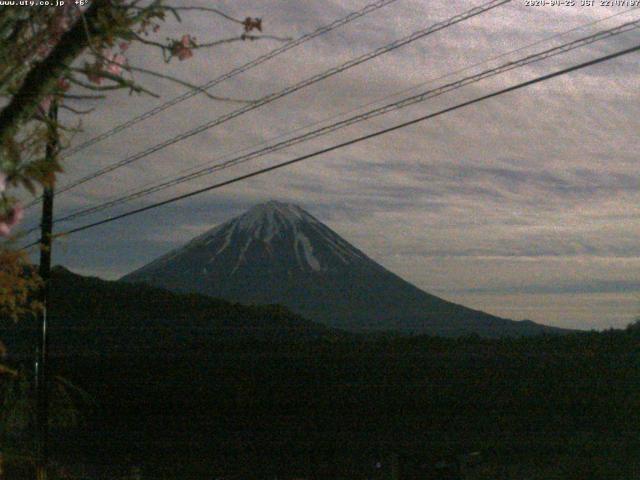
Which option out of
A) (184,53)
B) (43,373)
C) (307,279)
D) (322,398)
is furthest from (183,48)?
(307,279)

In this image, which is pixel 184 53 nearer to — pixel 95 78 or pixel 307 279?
pixel 95 78

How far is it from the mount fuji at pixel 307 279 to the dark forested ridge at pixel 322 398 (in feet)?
225

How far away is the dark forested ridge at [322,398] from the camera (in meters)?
27.7

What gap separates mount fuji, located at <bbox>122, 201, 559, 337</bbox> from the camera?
131875 millimetres

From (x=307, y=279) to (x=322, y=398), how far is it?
118777 mm

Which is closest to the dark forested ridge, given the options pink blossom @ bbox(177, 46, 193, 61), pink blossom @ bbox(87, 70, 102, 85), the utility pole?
the utility pole

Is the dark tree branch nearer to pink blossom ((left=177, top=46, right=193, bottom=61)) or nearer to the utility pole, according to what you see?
pink blossom ((left=177, top=46, right=193, bottom=61))

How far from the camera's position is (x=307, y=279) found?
525 feet

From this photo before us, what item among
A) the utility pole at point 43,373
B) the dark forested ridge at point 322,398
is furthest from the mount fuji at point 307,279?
the utility pole at point 43,373

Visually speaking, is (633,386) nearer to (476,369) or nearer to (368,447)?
(476,369)

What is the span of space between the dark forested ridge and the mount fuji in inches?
2698

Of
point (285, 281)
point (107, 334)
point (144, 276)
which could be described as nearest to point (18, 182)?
point (107, 334)

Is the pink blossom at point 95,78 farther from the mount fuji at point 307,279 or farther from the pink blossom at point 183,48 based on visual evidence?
the mount fuji at point 307,279

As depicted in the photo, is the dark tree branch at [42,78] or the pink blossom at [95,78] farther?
the pink blossom at [95,78]
